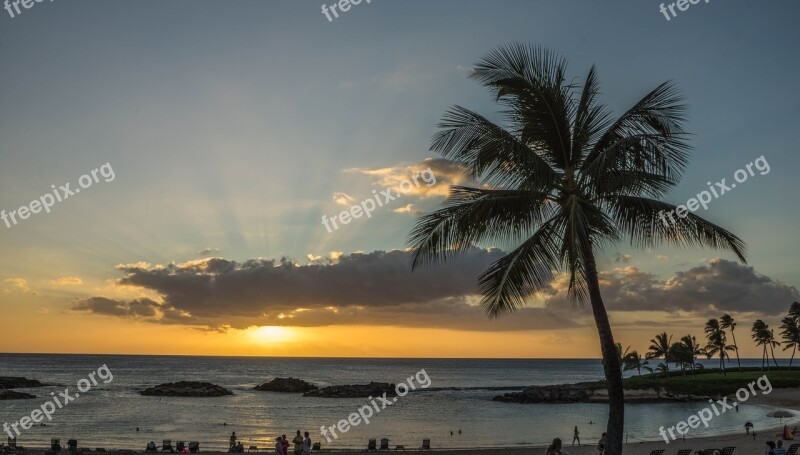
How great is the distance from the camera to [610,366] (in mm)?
10234

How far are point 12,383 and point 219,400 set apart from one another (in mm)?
50941

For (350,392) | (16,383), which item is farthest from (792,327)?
(16,383)

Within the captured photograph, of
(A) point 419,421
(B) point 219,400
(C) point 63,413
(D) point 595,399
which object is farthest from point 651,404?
(C) point 63,413

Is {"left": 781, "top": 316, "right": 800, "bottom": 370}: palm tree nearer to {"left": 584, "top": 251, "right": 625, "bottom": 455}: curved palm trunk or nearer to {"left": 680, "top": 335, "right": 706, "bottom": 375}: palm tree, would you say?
{"left": 680, "top": 335, "right": 706, "bottom": 375}: palm tree

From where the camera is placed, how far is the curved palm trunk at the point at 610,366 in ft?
33.2

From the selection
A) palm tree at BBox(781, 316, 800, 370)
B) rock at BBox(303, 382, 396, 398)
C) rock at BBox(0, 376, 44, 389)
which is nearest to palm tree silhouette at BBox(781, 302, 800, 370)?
palm tree at BBox(781, 316, 800, 370)

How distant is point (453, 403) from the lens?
95.2m

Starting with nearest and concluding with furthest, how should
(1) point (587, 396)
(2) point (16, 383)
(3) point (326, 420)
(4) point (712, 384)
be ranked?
(3) point (326, 420) → (4) point (712, 384) → (1) point (587, 396) → (2) point (16, 383)

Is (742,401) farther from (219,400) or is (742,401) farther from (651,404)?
(219,400)

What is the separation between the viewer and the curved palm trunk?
10109mm

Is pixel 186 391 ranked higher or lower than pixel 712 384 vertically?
higher

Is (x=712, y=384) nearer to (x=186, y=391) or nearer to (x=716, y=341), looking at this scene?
(x=716, y=341)

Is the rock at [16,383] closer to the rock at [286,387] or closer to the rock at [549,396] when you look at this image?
the rock at [286,387]

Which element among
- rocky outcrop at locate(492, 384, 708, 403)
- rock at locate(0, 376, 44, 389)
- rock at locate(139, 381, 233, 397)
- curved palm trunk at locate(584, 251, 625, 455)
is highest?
curved palm trunk at locate(584, 251, 625, 455)
